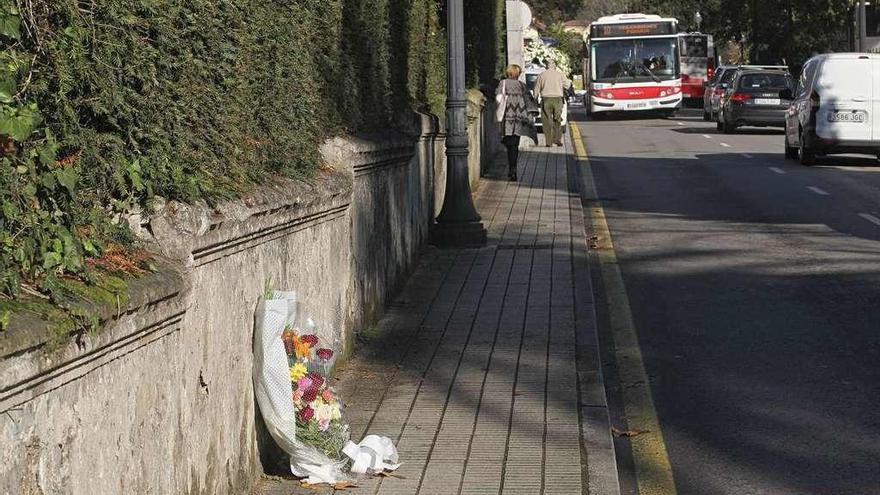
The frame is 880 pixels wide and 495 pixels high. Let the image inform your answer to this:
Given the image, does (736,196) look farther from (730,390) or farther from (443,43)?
(730,390)

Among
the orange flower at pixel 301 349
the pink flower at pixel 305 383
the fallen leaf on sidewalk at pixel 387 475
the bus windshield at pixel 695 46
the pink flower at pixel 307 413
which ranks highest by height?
the bus windshield at pixel 695 46

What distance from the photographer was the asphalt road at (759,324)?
7.17 metres

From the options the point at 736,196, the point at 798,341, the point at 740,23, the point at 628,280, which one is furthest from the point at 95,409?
the point at 740,23

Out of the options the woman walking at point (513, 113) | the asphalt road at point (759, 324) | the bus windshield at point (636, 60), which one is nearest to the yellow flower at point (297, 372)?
the asphalt road at point (759, 324)

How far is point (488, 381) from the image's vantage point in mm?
8555

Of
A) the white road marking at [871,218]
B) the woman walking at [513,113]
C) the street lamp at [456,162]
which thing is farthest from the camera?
the woman walking at [513,113]

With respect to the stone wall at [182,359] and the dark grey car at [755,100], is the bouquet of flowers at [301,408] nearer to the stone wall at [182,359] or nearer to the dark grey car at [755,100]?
the stone wall at [182,359]

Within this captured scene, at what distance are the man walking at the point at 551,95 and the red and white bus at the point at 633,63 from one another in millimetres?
15597

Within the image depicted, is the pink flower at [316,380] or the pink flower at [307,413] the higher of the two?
the pink flower at [316,380]

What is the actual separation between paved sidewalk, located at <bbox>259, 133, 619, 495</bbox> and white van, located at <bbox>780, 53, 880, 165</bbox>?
13.7m

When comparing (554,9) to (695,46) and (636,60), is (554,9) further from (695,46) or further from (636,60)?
(636,60)

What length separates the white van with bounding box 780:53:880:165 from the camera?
27.0m

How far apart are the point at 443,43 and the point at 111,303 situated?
14.6m

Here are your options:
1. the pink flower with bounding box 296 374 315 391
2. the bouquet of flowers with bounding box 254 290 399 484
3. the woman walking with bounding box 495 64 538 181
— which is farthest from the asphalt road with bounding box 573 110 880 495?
the woman walking with bounding box 495 64 538 181
